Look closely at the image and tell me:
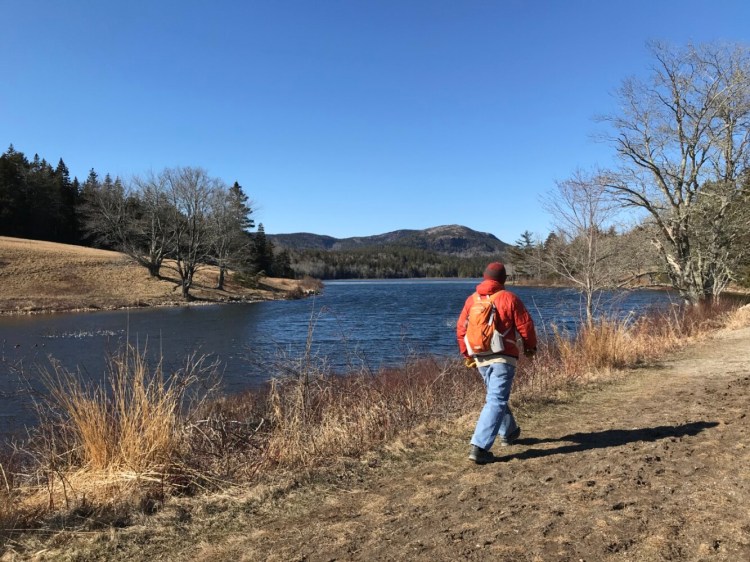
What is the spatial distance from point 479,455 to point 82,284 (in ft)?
155

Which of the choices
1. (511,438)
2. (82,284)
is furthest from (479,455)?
(82,284)

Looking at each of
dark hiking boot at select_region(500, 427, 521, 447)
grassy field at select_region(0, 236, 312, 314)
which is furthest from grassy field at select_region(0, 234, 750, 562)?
grassy field at select_region(0, 236, 312, 314)

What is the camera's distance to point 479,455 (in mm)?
4473

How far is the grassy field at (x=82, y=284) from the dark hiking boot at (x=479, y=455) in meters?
38.8

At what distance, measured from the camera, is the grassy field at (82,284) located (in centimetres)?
3816

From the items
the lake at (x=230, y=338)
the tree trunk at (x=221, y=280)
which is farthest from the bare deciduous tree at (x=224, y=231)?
the lake at (x=230, y=338)

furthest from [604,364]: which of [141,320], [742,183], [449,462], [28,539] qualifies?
[141,320]

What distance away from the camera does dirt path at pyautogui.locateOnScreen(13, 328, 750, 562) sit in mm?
2920

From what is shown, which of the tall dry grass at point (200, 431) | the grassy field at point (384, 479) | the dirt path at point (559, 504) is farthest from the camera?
the tall dry grass at point (200, 431)

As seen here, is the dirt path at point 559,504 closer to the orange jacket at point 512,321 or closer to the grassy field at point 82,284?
the orange jacket at point 512,321

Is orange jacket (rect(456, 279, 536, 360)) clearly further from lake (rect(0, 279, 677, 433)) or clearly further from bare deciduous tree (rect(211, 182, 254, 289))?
bare deciduous tree (rect(211, 182, 254, 289))

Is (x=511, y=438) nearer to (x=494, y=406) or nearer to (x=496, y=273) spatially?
(x=494, y=406)

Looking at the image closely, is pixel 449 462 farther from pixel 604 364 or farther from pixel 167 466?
pixel 604 364

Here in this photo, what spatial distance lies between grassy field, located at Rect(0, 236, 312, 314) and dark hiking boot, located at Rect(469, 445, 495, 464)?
127ft
